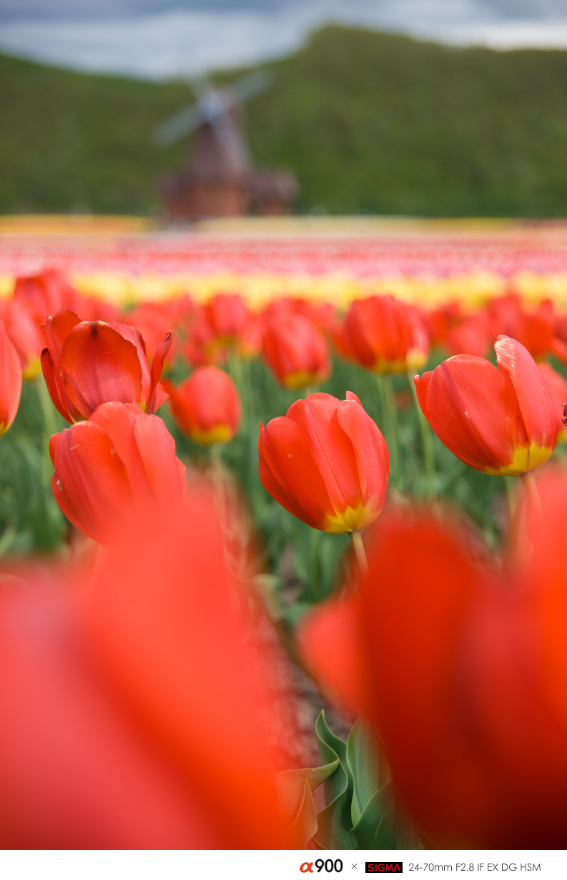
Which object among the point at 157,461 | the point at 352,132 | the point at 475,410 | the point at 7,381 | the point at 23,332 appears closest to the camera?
the point at 157,461

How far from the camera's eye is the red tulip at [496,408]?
515 millimetres

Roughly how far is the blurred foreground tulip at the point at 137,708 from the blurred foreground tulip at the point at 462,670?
27 millimetres

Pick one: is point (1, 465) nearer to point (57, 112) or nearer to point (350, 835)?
point (350, 835)

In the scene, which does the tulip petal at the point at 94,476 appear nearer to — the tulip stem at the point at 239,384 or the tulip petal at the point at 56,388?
the tulip petal at the point at 56,388

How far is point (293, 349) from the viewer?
Result: 119cm

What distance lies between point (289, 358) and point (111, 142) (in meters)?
27.7

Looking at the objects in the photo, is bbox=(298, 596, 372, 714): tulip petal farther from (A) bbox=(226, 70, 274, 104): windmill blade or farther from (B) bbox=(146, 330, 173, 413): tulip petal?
(A) bbox=(226, 70, 274, 104): windmill blade

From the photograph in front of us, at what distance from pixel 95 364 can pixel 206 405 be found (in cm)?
56

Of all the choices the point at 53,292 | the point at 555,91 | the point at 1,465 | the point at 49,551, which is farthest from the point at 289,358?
the point at 555,91

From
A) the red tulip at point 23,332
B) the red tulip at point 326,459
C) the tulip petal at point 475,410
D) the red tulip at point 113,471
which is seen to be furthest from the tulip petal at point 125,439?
the red tulip at point 23,332

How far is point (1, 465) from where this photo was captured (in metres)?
1.76

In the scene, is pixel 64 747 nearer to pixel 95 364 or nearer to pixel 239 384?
pixel 95 364

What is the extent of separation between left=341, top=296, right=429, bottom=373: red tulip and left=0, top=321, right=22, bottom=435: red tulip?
0.50 meters

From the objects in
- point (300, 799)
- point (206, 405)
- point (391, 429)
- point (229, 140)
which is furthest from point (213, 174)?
point (300, 799)
